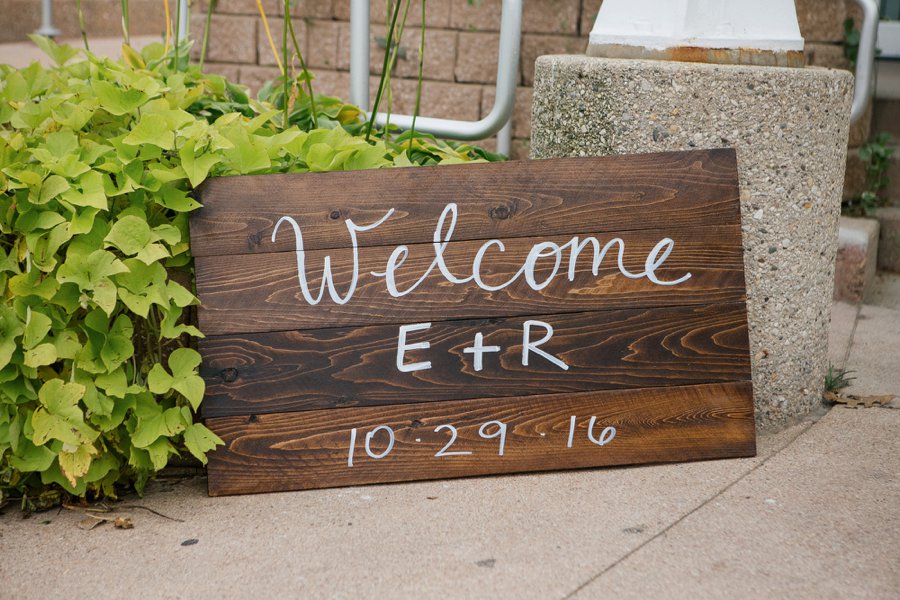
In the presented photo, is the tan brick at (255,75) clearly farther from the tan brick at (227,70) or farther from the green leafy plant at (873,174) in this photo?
the green leafy plant at (873,174)

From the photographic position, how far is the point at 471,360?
88.7 inches

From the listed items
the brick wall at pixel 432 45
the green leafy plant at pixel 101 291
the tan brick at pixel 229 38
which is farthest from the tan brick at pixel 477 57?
the green leafy plant at pixel 101 291

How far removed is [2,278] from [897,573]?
1834 millimetres

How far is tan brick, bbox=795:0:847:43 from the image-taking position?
406 centimetres

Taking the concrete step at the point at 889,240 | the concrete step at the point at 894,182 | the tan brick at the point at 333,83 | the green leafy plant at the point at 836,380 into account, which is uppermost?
the tan brick at the point at 333,83

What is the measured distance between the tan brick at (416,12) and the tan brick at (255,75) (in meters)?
0.46

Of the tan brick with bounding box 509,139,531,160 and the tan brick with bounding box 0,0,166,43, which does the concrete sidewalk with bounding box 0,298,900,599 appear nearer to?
the tan brick with bounding box 509,139,531,160

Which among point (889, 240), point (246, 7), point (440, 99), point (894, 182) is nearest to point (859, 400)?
point (889, 240)

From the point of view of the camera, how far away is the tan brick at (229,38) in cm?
488

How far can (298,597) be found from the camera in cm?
173

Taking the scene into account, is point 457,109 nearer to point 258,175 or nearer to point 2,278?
point 258,175

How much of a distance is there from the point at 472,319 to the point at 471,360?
0.31ft

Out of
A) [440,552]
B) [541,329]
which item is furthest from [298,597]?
[541,329]

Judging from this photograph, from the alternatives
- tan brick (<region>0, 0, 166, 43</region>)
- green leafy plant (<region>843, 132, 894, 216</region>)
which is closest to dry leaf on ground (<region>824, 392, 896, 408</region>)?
green leafy plant (<region>843, 132, 894, 216</region>)
